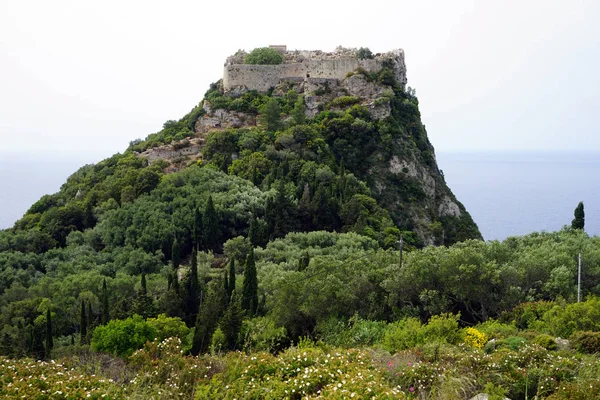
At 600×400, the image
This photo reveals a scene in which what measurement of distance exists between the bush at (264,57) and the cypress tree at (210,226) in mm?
29942

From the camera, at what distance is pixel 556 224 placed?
99.5 m

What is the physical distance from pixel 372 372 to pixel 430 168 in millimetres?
54039

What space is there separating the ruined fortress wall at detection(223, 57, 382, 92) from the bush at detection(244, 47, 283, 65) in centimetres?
154

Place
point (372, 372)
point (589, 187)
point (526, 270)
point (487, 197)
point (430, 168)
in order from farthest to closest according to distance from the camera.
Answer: point (589, 187) → point (487, 197) → point (430, 168) → point (526, 270) → point (372, 372)

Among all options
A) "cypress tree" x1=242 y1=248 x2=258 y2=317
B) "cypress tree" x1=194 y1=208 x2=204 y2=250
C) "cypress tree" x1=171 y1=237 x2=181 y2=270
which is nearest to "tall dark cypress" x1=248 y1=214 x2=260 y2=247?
"cypress tree" x1=194 y1=208 x2=204 y2=250

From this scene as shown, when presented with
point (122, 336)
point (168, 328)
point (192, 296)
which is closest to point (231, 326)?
point (168, 328)

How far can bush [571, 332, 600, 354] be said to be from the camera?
13.6 m

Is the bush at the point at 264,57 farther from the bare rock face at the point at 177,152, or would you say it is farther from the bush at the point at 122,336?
the bush at the point at 122,336

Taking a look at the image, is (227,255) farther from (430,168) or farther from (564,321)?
(430,168)

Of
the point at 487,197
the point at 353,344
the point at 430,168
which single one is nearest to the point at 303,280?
the point at 353,344

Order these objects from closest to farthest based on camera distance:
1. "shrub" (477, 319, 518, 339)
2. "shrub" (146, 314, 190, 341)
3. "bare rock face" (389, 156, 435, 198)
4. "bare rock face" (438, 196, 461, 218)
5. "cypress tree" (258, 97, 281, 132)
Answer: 1. "shrub" (477, 319, 518, 339)
2. "shrub" (146, 314, 190, 341)
3. "cypress tree" (258, 97, 281, 132)
4. "bare rock face" (389, 156, 435, 198)
5. "bare rock face" (438, 196, 461, 218)

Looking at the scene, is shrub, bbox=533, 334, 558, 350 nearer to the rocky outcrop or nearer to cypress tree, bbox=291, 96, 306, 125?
cypress tree, bbox=291, 96, 306, 125

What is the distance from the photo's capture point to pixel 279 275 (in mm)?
30781

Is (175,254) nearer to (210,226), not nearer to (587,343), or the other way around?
(210,226)
